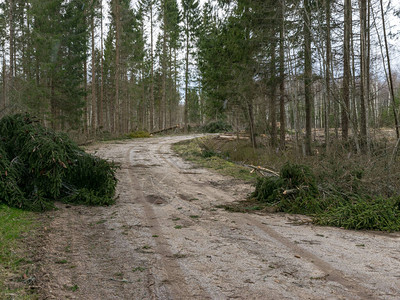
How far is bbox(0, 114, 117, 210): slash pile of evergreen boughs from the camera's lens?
5.91 m

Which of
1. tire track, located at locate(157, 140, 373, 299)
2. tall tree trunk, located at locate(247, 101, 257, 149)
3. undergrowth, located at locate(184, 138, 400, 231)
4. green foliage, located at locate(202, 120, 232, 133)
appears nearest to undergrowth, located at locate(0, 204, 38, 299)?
tire track, located at locate(157, 140, 373, 299)

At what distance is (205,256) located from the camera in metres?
4.04

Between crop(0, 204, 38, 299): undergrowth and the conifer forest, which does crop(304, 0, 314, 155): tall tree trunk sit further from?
crop(0, 204, 38, 299): undergrowth

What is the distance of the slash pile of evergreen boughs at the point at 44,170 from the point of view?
5.91 meters

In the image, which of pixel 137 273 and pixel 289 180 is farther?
pixel 289 180

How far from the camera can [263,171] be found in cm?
1088

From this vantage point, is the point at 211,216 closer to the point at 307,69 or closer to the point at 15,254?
the point at 15,254

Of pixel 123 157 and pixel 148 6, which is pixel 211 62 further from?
pixel 148 6

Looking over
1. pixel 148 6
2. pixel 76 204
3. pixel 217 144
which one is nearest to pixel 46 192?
pixel 76 204

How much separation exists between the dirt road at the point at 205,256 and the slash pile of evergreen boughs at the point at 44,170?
441 millimetres

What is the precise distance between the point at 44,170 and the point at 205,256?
397cm

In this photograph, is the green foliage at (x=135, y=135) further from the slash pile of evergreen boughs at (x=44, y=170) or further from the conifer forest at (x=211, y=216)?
the slash pile of evergreen boughs at (x=44, y=170)

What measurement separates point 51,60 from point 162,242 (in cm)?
1953

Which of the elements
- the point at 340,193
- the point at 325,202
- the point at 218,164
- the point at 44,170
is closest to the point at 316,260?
the point at 325,202
